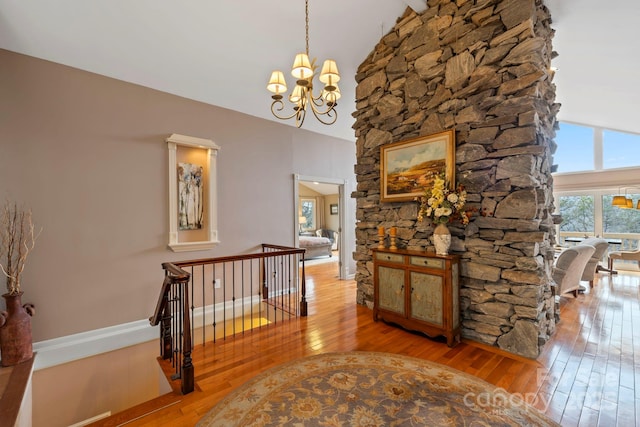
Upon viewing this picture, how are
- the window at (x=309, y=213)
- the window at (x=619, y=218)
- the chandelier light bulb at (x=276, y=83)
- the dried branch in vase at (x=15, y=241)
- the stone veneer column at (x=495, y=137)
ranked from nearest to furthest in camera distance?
the chandelier light bulb at (x=276, y=83) → the stone veneer column at (x=495, y=137) → the dried branch in vase at (x=15, y=241) → the window at (x=619, y=218) → the window at (x=309, y=213)

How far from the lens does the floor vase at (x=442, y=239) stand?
2.98m

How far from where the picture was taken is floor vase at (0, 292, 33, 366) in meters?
2.68

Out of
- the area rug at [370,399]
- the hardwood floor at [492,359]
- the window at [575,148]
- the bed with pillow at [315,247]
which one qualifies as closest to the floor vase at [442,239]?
the hardwood floor at [492,359]

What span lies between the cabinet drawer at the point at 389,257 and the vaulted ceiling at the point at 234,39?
301 centimetres

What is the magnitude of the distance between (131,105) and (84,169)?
105 centimetres

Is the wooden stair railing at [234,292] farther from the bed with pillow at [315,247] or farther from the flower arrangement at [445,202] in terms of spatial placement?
the bed with pillow at [315,247]

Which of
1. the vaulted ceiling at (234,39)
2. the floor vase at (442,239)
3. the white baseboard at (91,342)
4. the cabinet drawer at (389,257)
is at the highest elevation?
the vaulted ceiling at (234,39)

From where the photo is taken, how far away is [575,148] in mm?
7383

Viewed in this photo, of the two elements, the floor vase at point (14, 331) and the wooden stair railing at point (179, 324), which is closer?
the wooden stair railing at point (179, 324)

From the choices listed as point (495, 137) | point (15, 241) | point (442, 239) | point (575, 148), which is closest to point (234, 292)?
point (15, 241)

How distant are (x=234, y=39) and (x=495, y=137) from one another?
3.40m

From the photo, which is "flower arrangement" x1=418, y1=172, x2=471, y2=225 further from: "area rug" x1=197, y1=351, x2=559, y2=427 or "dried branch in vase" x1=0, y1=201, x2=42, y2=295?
"dried branch in vase" x1=0, y1=201, x2=42, y2=295

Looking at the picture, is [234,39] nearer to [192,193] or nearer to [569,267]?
[192,193]

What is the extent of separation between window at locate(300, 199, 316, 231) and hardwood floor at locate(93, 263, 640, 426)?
7965mm
